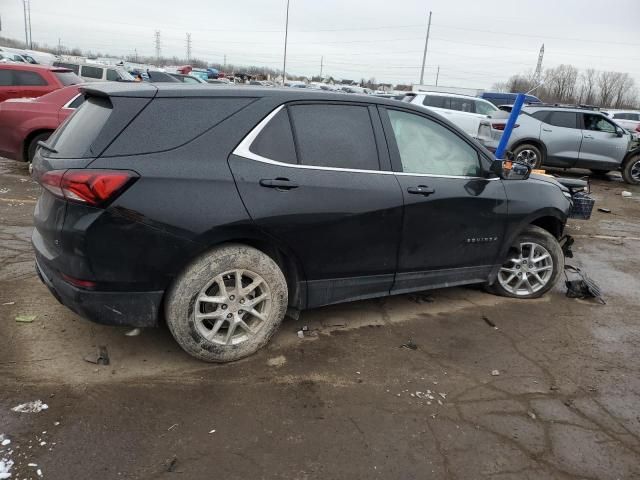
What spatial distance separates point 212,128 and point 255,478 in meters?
1.97

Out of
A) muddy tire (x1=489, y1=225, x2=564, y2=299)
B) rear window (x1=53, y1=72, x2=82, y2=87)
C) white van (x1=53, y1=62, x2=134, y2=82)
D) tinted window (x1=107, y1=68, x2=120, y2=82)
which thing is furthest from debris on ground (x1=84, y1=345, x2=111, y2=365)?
tinted window (x1=107, y1=68, x2=120, y2=82)

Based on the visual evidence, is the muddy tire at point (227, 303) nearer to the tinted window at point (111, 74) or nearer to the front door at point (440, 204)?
the front door at point (440, 204)

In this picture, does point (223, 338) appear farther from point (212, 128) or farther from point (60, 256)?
point (212, 128)

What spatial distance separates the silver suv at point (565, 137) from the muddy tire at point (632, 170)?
442 millimetres

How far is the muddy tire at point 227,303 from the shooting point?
3.04 metres

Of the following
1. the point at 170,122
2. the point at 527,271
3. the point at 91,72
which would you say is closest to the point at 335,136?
the point at 170,122

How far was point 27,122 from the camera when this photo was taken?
8.29 metres

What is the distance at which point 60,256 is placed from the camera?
A: 9.51 feet

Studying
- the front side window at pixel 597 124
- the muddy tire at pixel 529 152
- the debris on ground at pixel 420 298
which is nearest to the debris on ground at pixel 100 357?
the debris on ground at pixel 420 298

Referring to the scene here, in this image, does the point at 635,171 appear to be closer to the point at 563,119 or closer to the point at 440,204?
the point at 563,119

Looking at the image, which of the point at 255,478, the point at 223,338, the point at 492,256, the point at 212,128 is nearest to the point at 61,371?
the point at 223,338

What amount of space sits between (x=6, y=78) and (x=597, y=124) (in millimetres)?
14078

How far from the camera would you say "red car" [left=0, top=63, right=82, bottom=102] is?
35.1ft

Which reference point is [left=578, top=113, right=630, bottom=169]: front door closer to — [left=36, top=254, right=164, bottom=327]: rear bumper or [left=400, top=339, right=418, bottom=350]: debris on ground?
[left=400, top=339, right=418, bottom=350]: debris on ground
